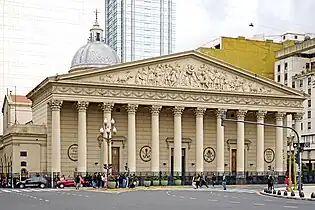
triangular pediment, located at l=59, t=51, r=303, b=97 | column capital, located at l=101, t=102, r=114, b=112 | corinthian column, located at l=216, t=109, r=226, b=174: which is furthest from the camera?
corinthian column, located at l=216, t=109, r=226, b=174

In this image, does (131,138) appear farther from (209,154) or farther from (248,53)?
(248,53)

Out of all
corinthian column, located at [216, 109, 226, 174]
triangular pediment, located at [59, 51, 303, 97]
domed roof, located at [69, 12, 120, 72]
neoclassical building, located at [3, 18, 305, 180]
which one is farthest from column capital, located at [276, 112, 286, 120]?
domed roof, located at [69, 12, 120, 72]

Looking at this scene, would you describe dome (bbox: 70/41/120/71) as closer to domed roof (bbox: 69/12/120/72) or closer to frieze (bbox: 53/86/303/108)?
domed roof (bbox: 69/12/120/72)

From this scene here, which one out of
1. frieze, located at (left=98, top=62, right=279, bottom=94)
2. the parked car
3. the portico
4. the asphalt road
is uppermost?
frieze, located at (left=98, top=62, right=279, bottom=94)

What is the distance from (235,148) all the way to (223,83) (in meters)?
9.65

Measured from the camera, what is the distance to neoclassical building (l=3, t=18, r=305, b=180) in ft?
238

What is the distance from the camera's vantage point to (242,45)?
12069cm

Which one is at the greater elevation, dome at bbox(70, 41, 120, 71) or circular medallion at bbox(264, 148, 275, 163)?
dome at bbox(70, 41, 120, 71)

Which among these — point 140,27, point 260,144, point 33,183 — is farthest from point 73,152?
point 140,27

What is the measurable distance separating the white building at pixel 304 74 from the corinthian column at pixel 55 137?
4654 cm

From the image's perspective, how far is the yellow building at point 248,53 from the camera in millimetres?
118500

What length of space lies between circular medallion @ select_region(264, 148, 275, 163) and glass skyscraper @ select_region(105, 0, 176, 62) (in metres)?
68.7

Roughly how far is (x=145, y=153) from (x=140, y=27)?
76920 millimetres

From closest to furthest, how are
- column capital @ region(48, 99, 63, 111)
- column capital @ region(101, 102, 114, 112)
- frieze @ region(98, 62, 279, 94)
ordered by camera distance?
column capital @ region(48, 99, 63, 111) < column capital @ region(101, 102, 114, 112) < frieze @ region(98, 62, 279, 94)
